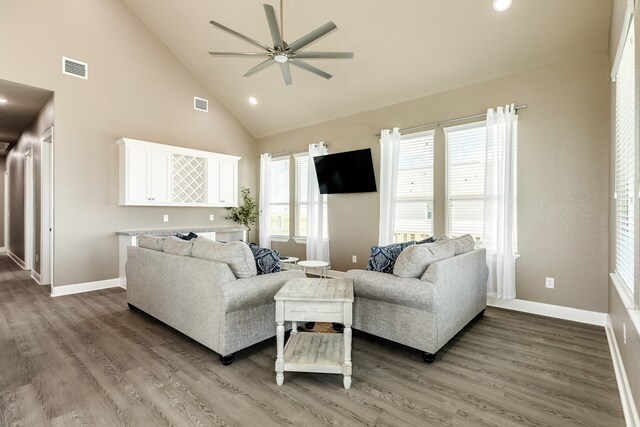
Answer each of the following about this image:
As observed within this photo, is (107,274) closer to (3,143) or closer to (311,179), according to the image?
(311,179)

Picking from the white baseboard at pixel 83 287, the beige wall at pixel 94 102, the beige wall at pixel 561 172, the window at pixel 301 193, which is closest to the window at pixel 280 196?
the window at pixel 301 193

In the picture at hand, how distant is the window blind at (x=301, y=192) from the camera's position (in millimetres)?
6150

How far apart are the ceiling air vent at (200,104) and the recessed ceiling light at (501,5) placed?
4.92 m

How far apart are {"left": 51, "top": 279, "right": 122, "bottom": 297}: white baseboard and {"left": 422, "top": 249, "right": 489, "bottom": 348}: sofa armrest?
4748 mm

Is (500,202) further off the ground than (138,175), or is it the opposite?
(138,175)

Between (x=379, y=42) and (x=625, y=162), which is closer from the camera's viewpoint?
(x=625, y=162)

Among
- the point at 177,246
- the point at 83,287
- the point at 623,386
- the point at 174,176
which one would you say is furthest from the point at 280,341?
the point at 174,176

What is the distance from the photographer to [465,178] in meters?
4.20

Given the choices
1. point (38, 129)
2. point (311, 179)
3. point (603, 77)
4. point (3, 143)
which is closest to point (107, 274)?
point (38, 129)

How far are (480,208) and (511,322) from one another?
1.41m

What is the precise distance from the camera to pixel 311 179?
5.79 meters

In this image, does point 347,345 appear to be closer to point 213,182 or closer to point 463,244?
point 463,244

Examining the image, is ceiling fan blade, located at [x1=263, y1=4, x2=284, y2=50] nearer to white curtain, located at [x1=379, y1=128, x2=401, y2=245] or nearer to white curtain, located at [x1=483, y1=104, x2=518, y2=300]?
white curtain, located at [x1=379, y1=128, x2=401, y2=245]

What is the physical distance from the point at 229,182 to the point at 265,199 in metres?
0.83
